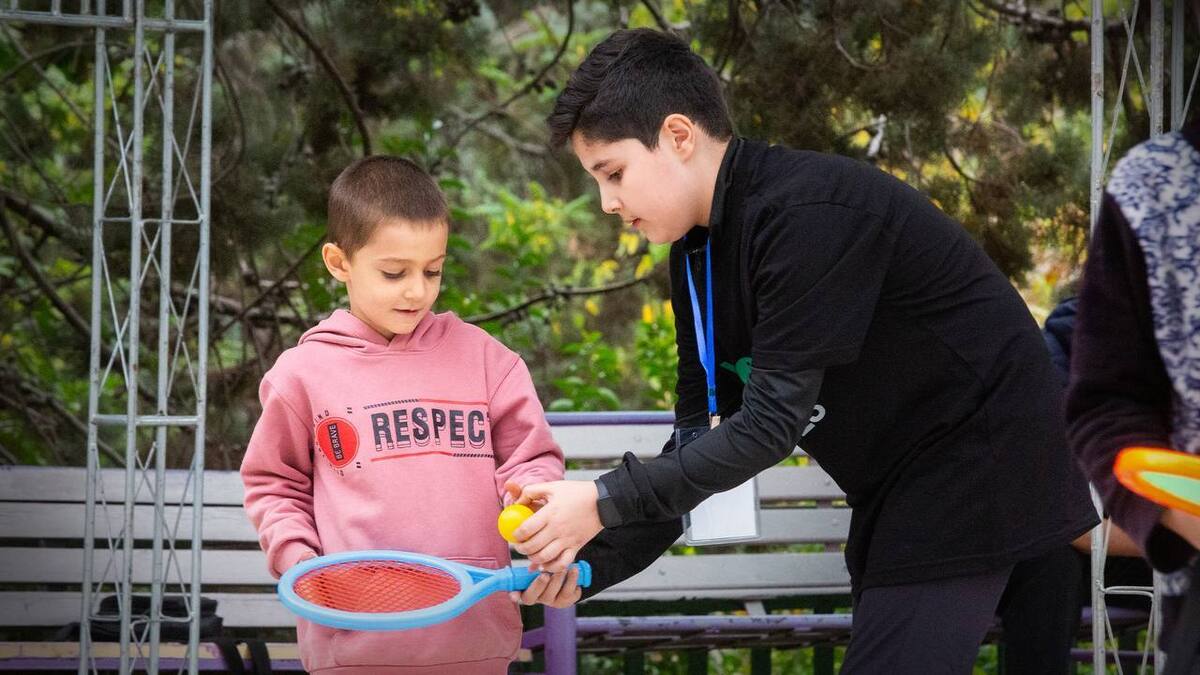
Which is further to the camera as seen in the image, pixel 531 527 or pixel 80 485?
pixel 80 485

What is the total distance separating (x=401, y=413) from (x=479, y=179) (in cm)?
762

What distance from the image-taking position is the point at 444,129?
872cm

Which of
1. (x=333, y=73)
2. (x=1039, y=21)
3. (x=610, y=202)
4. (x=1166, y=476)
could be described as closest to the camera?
(x=1166, y=476)

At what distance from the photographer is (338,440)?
2850 mm

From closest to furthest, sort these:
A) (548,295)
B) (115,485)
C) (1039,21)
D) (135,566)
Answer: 1. (135,566)
2. (115,485)
3. (1039,21)
4. (548,295)

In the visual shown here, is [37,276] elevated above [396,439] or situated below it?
above

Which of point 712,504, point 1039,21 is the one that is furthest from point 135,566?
point 1039,21

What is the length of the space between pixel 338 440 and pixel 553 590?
0.54 meters

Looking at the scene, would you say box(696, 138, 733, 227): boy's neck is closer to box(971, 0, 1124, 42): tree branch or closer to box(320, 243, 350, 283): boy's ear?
box(320, 243, 350, 283): boy's ear

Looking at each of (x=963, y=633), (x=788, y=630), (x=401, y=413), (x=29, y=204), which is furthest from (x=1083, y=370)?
(x=29, y=204)

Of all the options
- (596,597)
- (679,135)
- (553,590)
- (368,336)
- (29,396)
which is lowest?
(553,590)

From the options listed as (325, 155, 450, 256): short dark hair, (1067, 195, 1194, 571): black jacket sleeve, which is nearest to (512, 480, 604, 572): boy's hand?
(325, 155, 450, 256): short dark hair

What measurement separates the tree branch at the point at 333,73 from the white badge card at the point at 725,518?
4.24 meters

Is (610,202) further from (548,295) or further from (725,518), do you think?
(548,295)
